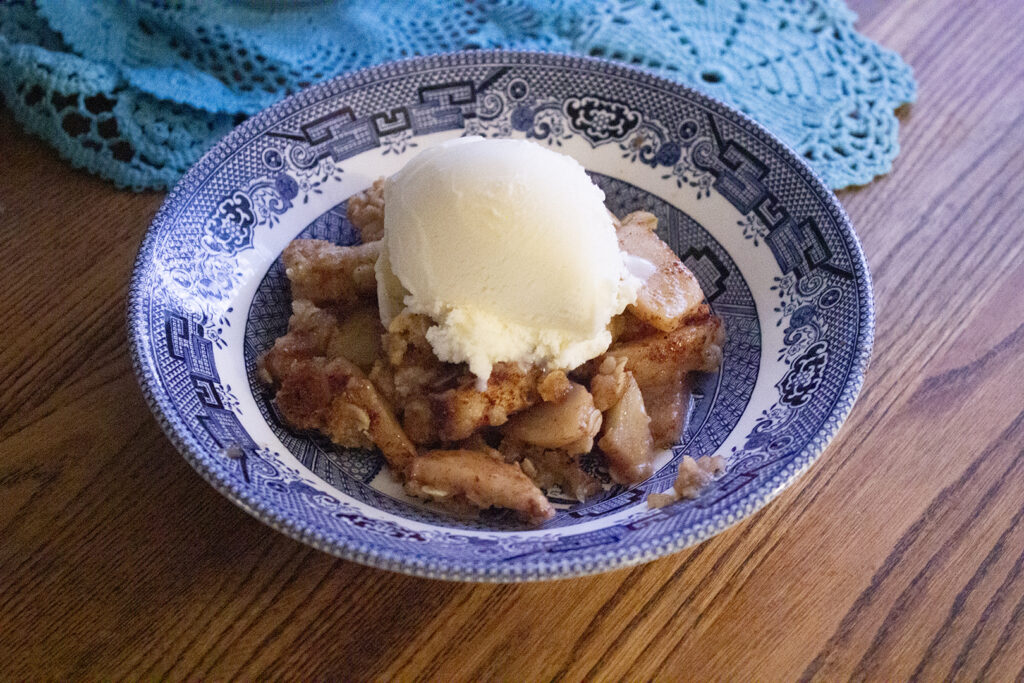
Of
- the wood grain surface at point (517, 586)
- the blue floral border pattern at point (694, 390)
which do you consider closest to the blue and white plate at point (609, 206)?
the blue floral border pattern at point (694, 390)

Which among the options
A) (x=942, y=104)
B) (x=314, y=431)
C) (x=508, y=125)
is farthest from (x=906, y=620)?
(x=942, y=104)

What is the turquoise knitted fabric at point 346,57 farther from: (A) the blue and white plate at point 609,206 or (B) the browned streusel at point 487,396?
(B) the browned streusel at point 487,396

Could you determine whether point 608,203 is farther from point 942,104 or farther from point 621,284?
point 942,104

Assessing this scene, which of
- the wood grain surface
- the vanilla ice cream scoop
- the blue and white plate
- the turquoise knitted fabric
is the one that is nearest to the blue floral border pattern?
the blue and white plate

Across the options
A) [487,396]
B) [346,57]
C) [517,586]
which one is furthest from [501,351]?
[346,57]

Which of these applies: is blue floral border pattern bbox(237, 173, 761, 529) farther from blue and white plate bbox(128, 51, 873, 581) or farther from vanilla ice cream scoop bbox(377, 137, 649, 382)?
vanilla ice cream scoop bbox(377, 137, 649, 382)

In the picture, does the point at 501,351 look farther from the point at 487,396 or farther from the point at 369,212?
the point at 369,212
